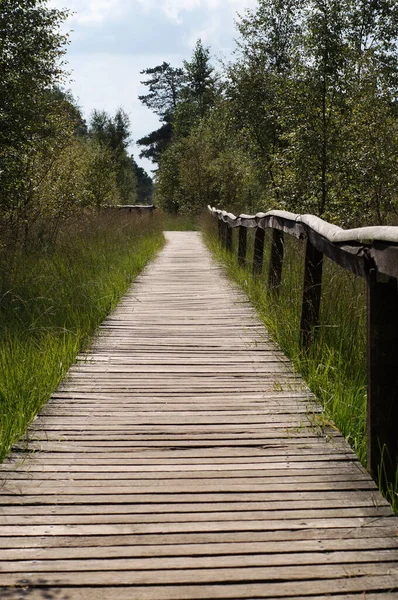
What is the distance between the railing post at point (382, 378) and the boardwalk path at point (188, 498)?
14 cm

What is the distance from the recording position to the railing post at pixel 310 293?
4262 mm

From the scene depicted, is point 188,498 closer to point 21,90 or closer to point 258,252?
point 258,252

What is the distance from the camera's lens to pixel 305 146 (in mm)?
14727

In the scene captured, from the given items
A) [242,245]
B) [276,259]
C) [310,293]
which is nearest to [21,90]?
[242,245]

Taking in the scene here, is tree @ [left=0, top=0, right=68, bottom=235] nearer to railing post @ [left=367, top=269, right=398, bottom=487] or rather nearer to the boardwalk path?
the boardwalk path

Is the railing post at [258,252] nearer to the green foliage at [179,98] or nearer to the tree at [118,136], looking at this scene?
the green foliage at [179,98]

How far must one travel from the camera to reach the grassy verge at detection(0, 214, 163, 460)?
A: 345cm

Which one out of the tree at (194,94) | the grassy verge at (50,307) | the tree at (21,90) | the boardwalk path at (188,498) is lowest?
the boardwalk path at (188,498)

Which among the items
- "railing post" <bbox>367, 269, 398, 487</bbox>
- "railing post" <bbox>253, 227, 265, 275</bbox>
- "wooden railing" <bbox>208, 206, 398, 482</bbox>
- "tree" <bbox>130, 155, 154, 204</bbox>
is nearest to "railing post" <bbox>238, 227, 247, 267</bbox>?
"railing post" <bbox>253, 227, 265, 275</bbox>

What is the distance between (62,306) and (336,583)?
400 cm

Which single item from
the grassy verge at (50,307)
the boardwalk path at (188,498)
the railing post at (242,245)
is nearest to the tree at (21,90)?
the grassy verge at (50,307)

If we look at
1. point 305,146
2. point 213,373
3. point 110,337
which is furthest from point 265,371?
point 305,146

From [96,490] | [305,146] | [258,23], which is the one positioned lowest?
[96,490]

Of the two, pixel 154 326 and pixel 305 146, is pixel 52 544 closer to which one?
pixel 154 326
